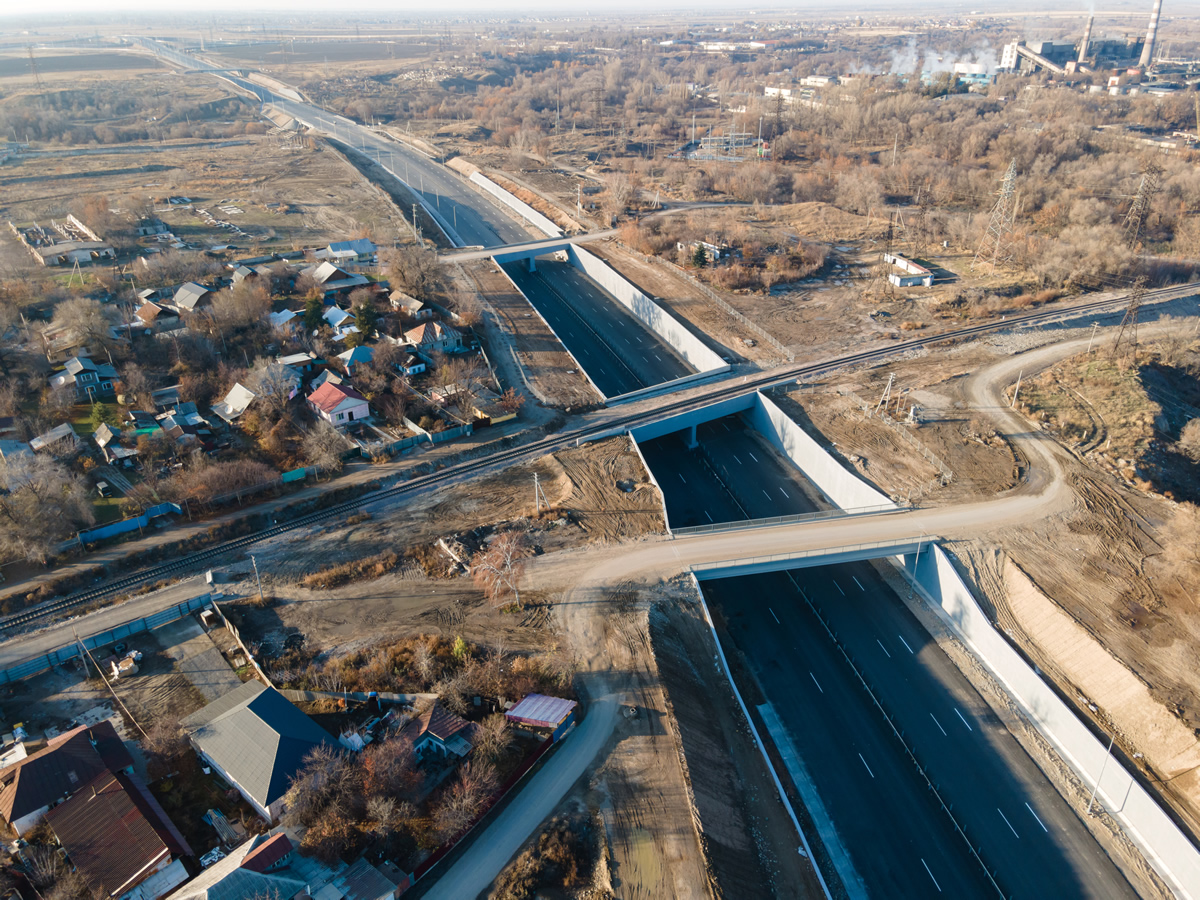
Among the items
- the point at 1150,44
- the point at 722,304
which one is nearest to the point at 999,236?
the point at 722,304

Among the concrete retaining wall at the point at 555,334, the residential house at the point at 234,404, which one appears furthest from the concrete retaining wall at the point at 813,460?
the residential house at the point at 234,404

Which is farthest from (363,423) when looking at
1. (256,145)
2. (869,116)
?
(869,116)

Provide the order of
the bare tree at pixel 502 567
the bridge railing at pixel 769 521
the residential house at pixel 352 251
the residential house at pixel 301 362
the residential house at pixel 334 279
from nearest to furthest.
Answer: the bare tree at pixel 502 567 → the bridge railing at pixel 769 521 → the residential house at pixel 301 362 → the residential house at pixel 334 279 → the residential house at pixel 352 251

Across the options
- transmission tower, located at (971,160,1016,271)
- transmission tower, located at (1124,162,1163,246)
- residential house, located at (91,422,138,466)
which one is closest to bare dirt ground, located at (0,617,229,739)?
residential house, located at (91,422,138,466)

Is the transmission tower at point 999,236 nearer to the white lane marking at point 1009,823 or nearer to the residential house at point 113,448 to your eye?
the white lane marking at point 1009,823

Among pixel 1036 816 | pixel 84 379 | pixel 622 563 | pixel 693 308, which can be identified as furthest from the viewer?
pixel 693 308

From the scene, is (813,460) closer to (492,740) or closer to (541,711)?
(541,711)

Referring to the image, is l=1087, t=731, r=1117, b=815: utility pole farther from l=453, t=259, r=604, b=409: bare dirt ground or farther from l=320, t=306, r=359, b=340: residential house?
l=320, t=306, r=359, b=340: residential house

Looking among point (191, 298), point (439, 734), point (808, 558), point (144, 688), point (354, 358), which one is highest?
point (191, 298)
